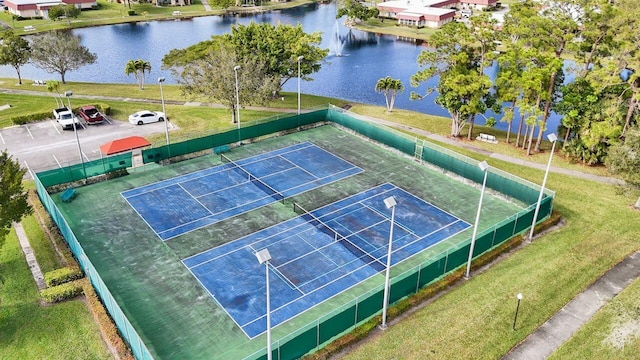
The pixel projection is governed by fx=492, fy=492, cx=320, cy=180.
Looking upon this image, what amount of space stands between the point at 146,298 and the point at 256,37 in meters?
35.2

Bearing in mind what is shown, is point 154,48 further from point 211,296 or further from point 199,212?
point 211,296

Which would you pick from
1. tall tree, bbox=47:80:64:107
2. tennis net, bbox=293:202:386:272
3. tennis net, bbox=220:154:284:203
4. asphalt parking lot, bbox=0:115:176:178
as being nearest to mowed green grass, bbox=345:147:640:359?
tennis net, bbox=293:202:386:272

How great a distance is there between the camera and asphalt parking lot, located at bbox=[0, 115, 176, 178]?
38.8 metres

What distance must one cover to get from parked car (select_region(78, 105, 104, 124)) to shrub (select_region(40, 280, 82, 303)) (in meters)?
24.7

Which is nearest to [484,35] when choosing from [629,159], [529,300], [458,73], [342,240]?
[458,73]

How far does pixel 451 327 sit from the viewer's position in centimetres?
2269

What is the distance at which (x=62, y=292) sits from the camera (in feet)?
78.6

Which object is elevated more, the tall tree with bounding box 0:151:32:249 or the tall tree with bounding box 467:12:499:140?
the tall tree with bounding box 467:12:499:140

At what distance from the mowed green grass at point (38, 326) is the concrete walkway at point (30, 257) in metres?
0.24

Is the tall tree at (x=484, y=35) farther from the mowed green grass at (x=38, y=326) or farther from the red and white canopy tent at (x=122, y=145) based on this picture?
the mowed green grass at (x=38, y=326)

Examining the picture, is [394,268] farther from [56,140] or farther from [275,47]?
[275,47]

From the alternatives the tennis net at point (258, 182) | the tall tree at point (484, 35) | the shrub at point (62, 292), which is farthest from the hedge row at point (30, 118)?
the tall tree at point (484, 35)

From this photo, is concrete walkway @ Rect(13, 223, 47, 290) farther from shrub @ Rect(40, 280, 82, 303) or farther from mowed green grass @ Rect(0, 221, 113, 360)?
shrub @ Rect(40, 280, 82, 303)

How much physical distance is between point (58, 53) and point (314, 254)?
46.7 metres
